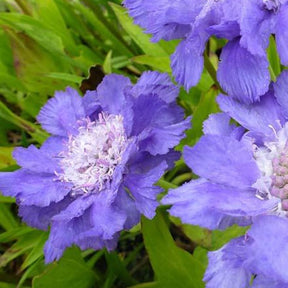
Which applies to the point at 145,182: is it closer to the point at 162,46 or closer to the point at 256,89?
the point at 256,89

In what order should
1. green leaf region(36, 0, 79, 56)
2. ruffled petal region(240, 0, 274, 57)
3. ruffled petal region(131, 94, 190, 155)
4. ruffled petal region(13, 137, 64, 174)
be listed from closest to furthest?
1. ruffled petal region(240, 0, 274, 57)
2. ruffled petal region(131, 94, 190, 155)
3. ruffled petal region(13, 137, 64, 174)
4. green leaf region(36, 0, 79, 56)

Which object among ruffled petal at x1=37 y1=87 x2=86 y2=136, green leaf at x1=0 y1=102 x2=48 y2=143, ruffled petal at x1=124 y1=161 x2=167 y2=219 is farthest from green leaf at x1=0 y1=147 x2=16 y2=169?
ruffled petal at x1=124 y1=161 x2=167 y2=219

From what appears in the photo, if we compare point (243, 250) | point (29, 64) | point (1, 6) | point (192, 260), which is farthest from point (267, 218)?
point (1, 6)

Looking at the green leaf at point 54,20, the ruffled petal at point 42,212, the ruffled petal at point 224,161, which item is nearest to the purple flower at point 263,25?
the ruffled petal at point 224,161

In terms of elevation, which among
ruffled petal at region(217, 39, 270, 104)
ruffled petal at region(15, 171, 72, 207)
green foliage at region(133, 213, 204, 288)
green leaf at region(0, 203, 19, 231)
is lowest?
green leaf at region(0, 203, 19, 231)

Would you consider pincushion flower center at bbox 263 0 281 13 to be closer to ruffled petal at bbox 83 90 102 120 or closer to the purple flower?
the purple flower

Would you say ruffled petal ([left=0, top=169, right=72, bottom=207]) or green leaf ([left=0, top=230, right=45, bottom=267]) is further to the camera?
green leaf ([left=0, top=230, right=45, bottom=267])

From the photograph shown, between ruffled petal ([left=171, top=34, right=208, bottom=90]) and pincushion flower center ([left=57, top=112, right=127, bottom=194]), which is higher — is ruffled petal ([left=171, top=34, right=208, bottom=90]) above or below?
above
